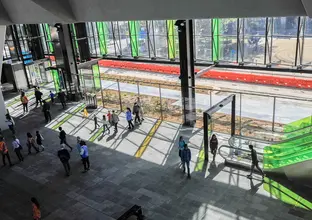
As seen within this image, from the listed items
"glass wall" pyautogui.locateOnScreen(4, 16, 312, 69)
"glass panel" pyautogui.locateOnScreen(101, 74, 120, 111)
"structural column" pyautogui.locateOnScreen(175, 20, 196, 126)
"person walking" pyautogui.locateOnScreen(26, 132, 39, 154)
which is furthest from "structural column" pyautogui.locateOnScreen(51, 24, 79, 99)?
"structural column" pyautogui.locateOnScreen(175, 20, 196, 126)

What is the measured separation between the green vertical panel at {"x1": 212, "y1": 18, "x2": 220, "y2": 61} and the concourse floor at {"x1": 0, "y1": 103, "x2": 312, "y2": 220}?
21.2 ft

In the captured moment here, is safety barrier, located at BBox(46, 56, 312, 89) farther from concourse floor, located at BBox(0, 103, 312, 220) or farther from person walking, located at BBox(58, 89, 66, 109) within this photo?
person walking, located at BBox(58, 89, 66, 109)

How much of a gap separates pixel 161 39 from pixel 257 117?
9.53 metres

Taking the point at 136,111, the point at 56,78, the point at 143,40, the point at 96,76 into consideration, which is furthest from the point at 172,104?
the point at 56,78

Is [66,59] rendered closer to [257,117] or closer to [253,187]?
[257,117]

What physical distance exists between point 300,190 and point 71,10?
31.4 feet

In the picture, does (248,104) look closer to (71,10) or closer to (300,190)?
(300,190)

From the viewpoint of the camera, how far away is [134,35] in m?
23.9

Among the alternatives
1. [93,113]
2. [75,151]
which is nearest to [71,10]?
[75,151]

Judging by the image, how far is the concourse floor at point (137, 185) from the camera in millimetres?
10023

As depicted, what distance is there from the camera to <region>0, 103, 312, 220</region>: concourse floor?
10.0m

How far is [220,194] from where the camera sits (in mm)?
10688

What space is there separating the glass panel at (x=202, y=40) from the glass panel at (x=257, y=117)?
151 inches

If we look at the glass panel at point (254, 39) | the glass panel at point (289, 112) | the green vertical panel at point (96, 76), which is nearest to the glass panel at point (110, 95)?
the green vertical panel at point (96, 76)
